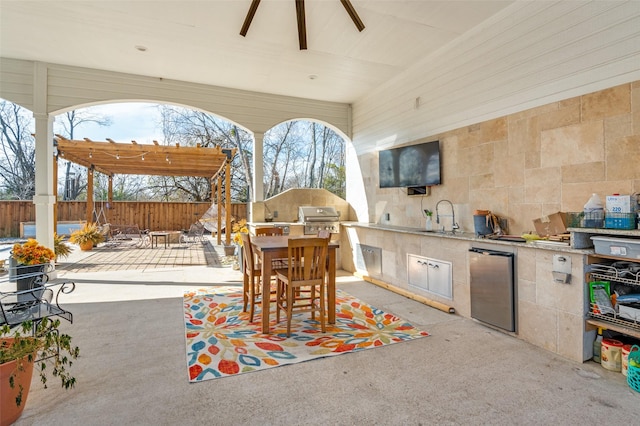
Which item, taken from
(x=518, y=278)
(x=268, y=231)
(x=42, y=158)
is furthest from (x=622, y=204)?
(x=42, y=158)

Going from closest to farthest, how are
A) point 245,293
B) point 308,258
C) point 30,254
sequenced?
point 308,258 → point 30,254 → point 245,293

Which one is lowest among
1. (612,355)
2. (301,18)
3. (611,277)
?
(612,355)

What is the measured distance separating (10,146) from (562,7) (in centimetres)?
1724

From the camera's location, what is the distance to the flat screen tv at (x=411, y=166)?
4.54m

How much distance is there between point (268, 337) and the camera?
117 inches

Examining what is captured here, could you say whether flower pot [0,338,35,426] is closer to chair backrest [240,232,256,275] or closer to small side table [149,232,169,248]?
chair backrest [240,232,256,275]

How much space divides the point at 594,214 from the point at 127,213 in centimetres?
1325

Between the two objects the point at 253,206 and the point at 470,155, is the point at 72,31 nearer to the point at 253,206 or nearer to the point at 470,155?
the point at 253,206

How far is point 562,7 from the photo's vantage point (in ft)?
9.78

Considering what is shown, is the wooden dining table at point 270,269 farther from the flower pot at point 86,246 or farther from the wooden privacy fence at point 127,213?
the wooden privacy fence at point 127,213

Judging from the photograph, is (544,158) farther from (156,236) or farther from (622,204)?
(156,236)

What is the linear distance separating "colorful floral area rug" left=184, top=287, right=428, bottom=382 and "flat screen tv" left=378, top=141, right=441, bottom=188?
2.01m

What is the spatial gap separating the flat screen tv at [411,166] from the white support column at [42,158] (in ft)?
17.2

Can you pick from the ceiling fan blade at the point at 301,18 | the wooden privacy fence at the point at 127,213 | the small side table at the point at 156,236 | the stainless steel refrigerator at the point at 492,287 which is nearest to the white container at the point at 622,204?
the stainless steel refrigerator at the point at 492,287
